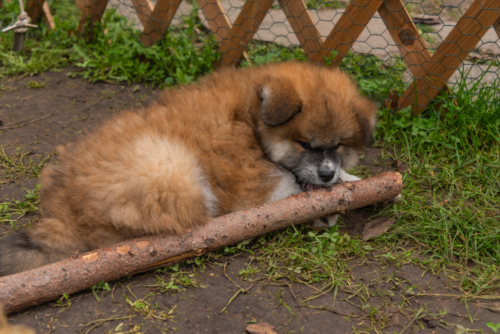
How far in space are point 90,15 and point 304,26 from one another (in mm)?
2673

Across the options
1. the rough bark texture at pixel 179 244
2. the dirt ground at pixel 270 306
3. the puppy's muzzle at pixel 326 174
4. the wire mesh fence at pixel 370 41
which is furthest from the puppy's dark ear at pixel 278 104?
the wire mesh fence at pixel 370 41

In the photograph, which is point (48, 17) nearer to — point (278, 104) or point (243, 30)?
point (243, 30)

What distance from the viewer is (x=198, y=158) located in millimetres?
2754

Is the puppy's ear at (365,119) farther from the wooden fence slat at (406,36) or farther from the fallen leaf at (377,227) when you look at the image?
the wooden fence slat at (406,36)

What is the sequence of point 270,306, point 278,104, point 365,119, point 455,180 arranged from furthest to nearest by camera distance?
point 455,180 < point 365,119 < point 278,104 < point 270,306

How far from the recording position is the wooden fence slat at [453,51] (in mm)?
3266

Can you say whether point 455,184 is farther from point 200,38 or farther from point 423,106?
point 200,38

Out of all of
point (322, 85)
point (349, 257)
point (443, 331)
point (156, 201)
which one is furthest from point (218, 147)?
point (443, 331)

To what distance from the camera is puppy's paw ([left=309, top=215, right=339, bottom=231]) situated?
9.93 ft

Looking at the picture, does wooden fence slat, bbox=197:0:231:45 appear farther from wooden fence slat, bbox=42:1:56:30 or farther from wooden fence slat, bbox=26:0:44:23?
wooden fence slat, bbox=26:0:44:23

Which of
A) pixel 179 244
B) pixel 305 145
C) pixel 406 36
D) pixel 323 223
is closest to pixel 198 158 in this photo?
pixel 179 244

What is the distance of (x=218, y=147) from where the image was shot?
282cm

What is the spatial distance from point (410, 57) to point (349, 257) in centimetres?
201

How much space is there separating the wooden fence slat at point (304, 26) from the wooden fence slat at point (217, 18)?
649 mm
